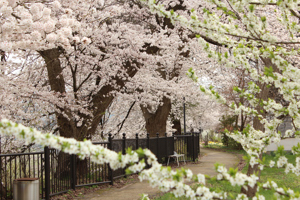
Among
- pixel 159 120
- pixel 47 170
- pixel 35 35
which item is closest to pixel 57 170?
pixel 47 170

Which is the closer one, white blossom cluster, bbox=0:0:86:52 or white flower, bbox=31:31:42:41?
white blossom cluster, bbox=0:0:86:52

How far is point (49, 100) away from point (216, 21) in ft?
20.7

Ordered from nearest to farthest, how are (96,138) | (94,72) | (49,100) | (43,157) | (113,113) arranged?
(43,157) < (49,100) < (94,72) < (96,138) < (113,113)

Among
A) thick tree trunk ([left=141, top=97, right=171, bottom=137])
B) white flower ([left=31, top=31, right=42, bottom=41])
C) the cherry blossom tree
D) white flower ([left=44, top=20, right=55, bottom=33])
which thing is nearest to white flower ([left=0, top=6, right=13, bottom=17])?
white flower ([left=31, top=31, right=42, bottom=41])

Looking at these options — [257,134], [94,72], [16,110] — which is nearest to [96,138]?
[94,72]

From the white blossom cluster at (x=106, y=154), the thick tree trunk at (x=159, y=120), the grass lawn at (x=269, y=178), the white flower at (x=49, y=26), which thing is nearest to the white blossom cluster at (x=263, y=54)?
the white blossom cluster at (x=106, y=154)

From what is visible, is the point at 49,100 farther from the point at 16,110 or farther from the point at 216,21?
the point at 216,21

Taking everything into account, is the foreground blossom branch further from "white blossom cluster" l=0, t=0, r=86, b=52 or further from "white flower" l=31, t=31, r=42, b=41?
"white flower" l=31, t=31, r=42, b=41

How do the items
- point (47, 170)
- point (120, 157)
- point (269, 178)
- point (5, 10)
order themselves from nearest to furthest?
1. point (120, 157)
2. point (5, 10)
3. point (47, 170)
4. point (269, 178)

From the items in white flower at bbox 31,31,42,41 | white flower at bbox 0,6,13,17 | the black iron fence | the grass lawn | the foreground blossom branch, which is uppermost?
white flower at bbox 0,6,13,17

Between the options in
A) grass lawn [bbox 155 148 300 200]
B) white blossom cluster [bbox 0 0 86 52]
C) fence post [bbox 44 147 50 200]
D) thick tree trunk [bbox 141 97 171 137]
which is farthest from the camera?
thick tree trunk [bbox 141 97 171 137]

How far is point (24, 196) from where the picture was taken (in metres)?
7.57

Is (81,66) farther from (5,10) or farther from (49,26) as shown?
(5,10)

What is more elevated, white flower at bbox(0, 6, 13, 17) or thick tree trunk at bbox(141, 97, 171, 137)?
white flower at bbox(0, 6, 13, 17)
